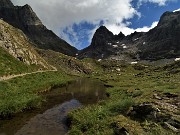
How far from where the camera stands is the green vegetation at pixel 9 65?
74944 millimetres

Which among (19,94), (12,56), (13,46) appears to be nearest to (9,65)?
(12,56)

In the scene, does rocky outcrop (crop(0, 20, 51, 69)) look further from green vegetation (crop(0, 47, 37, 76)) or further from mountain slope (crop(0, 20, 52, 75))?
green vegetation (crop(0, 47, 37, 76))

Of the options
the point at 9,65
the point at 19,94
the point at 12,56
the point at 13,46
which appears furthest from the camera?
the point at 13,46

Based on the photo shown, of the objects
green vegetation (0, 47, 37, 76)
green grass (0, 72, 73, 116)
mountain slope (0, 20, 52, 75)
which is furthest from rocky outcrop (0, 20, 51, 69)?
green grass (0, 72, 73, 116)

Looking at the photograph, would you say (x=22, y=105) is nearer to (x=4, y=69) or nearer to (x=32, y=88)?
(x=32, y=88)

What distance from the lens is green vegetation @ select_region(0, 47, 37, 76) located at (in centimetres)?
7494

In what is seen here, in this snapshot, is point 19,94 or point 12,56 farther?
point 12,56

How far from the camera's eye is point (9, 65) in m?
81.6

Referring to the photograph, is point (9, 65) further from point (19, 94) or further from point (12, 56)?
point (19, 94)

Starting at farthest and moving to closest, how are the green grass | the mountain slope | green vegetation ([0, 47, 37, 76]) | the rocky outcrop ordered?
1. the rocky outcrop
2. the mountain slope
3. green vegetation ([0, 47, 37, 76])
4. the green grass

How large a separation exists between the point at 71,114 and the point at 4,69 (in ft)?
131

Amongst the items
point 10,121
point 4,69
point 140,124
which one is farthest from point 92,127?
point 4,69

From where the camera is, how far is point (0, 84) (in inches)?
2307

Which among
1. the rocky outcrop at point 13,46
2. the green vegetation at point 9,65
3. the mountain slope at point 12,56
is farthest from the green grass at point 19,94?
the rocky outcrop at point 13,46
